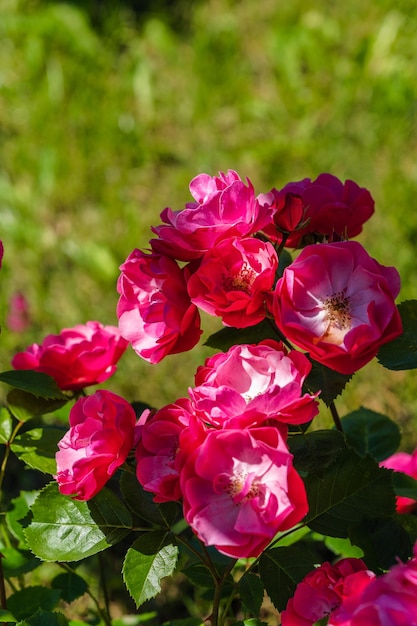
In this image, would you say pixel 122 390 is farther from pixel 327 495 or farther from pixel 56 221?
pixel 327 495

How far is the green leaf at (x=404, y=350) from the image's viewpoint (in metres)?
0.92

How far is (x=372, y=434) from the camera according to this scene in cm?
130

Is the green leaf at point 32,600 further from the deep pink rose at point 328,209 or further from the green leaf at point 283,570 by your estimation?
the deep pink rose at point 328,209

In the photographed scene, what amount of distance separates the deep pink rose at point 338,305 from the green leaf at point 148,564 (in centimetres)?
28

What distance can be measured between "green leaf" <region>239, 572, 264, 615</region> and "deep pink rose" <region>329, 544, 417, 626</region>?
10.4 inches

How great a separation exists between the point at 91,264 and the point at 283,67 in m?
1.12

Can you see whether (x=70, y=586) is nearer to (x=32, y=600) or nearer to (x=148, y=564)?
(x=32, y=600)

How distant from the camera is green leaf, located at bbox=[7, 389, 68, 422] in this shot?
3.77 ft

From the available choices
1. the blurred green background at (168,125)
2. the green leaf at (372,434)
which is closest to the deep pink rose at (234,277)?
the green leaf at (372,434)

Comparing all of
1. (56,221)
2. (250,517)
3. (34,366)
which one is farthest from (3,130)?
(250,517)

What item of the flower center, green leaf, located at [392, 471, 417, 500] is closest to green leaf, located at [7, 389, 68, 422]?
the flower center

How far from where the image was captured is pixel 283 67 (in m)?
3.12

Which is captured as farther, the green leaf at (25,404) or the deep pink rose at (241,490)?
the green leaf at (25,404)

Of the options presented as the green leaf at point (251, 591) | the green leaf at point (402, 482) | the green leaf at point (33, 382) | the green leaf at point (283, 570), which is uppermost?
the green leaf at point (33, 382)
